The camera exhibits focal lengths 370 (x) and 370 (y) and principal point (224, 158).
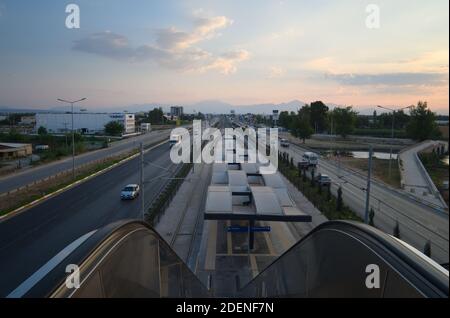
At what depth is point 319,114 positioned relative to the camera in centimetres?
7806

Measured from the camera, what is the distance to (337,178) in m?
31.7

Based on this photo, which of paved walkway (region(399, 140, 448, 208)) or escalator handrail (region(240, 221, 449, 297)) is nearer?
escalator handrail (region(240, 221, 449, 297))

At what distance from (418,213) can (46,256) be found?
1799 cm

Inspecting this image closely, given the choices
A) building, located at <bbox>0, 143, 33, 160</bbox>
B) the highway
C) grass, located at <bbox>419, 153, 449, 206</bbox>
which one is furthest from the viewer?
building, located at <bbox>0, 143, 33, 160</bbox>

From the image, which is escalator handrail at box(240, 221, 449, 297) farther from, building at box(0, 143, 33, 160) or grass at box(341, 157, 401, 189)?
building at box(0, 143, 33, 160)

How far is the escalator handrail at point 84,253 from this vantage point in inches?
126

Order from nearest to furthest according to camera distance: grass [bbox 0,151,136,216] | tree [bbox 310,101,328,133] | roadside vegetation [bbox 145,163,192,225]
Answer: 1. roadside vegetation [bbox 145,163,192,225]
2. grass [bbox 0,151,136,216]
3. tree [bbox 310,101,328,133]

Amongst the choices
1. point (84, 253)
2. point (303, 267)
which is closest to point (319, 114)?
point (303, 267)

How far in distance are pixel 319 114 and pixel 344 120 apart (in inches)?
571

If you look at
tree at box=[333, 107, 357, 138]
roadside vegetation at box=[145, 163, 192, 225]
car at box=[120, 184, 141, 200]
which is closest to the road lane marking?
roadside vegetation at box=[145, 163, 192, 225]

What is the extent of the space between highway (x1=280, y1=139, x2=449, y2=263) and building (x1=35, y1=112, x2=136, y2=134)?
6313cm

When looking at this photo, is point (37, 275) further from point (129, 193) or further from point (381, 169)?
point (381, 169)

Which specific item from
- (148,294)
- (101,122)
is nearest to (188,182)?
(148,294)

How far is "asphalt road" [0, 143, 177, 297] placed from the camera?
13.3 m
